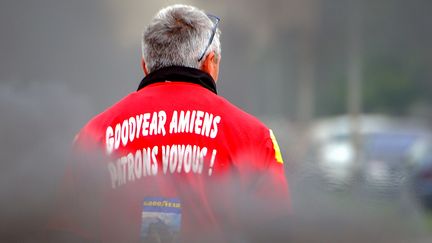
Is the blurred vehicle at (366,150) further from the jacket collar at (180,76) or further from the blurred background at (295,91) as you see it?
the jacket collar at (180,76)

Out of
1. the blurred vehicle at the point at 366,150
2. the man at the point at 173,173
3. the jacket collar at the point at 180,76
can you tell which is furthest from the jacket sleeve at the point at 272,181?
the blurred vehicle at the point at 366,150

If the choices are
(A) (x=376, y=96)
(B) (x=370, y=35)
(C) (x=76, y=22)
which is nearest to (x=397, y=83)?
(A) (x=376, y=96)

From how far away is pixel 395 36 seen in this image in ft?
35.9

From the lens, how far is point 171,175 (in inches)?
78.5

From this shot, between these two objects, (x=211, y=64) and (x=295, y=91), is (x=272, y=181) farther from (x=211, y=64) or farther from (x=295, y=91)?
(x=295, y=91)

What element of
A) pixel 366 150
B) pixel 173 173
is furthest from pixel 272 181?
pixel 366 150

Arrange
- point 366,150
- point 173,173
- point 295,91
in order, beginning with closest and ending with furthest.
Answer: point 173,173, point 366,150, point 295,91

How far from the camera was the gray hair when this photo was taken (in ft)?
6.90

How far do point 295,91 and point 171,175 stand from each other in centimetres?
825

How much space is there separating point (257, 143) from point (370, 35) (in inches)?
326

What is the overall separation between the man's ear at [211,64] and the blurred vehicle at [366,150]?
0.51m

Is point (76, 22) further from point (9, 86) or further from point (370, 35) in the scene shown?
point (9, 86)

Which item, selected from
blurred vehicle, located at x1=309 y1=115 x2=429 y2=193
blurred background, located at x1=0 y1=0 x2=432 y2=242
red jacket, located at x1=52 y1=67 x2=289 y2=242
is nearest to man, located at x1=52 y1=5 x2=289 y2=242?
red jacket, located at x1=52 y1=67 x2=289 y2=242

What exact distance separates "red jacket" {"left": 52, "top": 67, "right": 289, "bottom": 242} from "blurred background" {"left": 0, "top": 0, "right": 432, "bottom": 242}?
0.11 m
